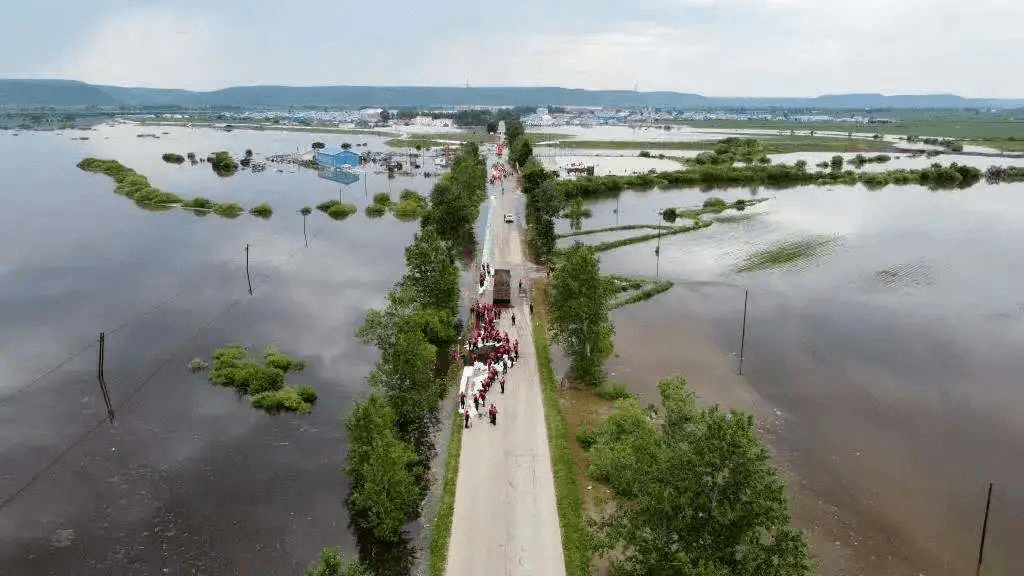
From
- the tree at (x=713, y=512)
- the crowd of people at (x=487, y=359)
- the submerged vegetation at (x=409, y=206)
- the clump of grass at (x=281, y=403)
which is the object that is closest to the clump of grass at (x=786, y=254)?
the crowd of people at (x=487, y=359)

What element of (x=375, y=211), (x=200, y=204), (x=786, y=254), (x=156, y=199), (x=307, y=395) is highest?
(x=156, y=199)

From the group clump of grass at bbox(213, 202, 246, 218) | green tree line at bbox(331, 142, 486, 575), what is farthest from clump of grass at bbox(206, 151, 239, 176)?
green tree line at bbox(331, 142, 486, 575)

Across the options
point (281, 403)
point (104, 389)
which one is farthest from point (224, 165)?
point (281, 403)

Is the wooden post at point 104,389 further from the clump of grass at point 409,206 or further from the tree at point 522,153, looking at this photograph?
the tree at point 522,153

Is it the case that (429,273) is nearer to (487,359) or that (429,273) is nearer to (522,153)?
(487,359)

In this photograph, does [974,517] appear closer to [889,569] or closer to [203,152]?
[889,569]

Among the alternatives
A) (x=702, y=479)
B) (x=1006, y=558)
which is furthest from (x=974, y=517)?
(x=702, y=479)

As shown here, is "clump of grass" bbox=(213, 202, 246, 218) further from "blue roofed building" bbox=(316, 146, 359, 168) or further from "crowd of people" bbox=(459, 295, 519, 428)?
"crowd of people" bbox=(459, 295, 519, 428)
